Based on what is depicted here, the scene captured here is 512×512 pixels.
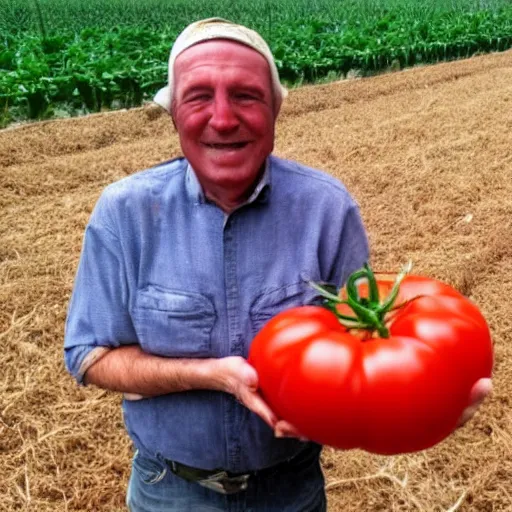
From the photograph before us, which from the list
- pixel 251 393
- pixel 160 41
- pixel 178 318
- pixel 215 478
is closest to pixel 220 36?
pixel 178 318

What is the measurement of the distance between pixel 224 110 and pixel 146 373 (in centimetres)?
55

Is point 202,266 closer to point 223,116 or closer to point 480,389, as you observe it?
point 223,116

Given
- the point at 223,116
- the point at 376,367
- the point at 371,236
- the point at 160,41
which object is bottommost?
the point at 160,41

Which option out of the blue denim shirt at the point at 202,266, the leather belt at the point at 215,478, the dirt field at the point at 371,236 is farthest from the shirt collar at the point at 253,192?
the dirt field at the point at 371,236

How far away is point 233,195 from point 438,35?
15.7 metres

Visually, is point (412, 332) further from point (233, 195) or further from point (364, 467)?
point (364, 467)

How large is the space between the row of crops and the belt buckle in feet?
24.8

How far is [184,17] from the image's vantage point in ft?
62.1

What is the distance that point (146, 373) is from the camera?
4.84 feet

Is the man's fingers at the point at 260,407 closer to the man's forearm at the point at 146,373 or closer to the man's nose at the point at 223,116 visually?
the man's forearm at the point at 146,373

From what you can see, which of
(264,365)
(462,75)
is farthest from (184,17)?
(264,365)

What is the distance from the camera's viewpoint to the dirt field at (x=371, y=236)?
284cm

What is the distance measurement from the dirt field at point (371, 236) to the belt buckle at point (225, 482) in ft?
4.18

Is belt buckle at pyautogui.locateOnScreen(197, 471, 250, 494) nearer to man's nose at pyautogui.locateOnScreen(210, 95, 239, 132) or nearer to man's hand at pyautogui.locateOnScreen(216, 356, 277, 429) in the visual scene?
man's hand at pyautogui.locateOnScreen(216, 356, 277, 429)
